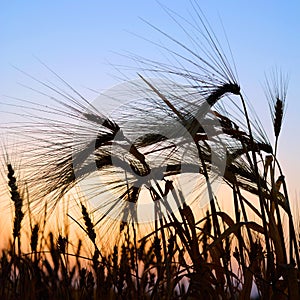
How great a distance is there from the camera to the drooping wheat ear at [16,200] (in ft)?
6.40

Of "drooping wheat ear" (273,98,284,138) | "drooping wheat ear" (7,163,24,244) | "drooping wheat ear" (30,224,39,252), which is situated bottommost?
"drooping wheat ear" (30,224,39,252)

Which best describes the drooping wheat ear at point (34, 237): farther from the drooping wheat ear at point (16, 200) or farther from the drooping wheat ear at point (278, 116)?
the drooping wheat ear at point (278, 116)

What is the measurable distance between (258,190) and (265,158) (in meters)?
0.28

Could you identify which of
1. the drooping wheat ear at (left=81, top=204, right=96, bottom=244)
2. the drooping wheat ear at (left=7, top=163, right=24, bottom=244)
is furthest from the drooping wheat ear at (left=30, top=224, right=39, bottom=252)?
the drooping wheat ear at (left=81, top=204, right=96, bottom=244)

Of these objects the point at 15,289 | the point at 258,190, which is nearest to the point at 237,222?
the point at 258,190

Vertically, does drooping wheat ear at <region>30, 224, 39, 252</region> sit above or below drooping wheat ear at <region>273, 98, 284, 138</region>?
below

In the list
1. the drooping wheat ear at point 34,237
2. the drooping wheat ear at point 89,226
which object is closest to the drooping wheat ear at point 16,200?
the drooping wheat ear at point 34,237

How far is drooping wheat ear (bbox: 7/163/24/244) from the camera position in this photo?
6.40ft

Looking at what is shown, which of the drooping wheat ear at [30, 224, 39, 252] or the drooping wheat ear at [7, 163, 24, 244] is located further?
the drooping wheat ear at [30, 224, 39, 252]

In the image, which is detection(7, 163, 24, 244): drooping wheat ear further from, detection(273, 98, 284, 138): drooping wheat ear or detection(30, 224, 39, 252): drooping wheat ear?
detection(273, 98, 284, 138): drooping wheat ear

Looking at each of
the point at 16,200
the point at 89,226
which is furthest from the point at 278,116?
the point at 16,200

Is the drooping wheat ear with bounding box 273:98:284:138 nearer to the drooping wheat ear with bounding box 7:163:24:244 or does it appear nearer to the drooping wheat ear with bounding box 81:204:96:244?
the drooping wheat ear with bounding box 81:204:96:244

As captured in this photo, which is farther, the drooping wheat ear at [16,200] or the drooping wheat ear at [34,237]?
the drooping wheat ear at [34,237]

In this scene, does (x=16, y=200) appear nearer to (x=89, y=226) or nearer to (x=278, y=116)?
(x=89, y=226)
